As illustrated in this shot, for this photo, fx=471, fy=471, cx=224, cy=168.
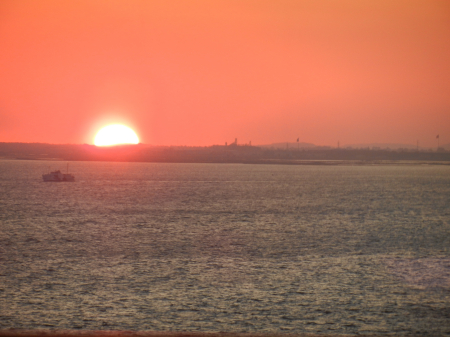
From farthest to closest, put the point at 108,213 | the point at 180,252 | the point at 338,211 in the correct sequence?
the point at 338,211, the point at 108,213, the point at 180,252

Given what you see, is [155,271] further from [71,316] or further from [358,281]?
[358,281]

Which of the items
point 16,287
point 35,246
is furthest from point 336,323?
point 35,246

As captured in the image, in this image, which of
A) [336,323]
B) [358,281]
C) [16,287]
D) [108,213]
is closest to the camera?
[336,323]

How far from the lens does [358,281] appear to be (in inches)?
804

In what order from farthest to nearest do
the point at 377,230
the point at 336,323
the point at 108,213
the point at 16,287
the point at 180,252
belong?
the point at 108,213 < the point at 377,230 < the point at 180,252 < the point at 16,287 < the point at 336,323

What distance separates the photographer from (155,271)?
22.1 meters

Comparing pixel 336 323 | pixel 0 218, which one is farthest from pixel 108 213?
pixel 336 323

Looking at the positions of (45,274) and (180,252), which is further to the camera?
(180,252)

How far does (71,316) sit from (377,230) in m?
33.6

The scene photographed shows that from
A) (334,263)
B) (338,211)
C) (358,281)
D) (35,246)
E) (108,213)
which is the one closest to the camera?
(358,281)

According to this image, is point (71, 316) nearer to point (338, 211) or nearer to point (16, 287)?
point (16, 287)

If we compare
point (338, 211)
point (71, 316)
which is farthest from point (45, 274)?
point (338, 211)

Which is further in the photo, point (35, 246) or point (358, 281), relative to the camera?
point (35, 246)

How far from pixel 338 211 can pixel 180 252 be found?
1547 inches
